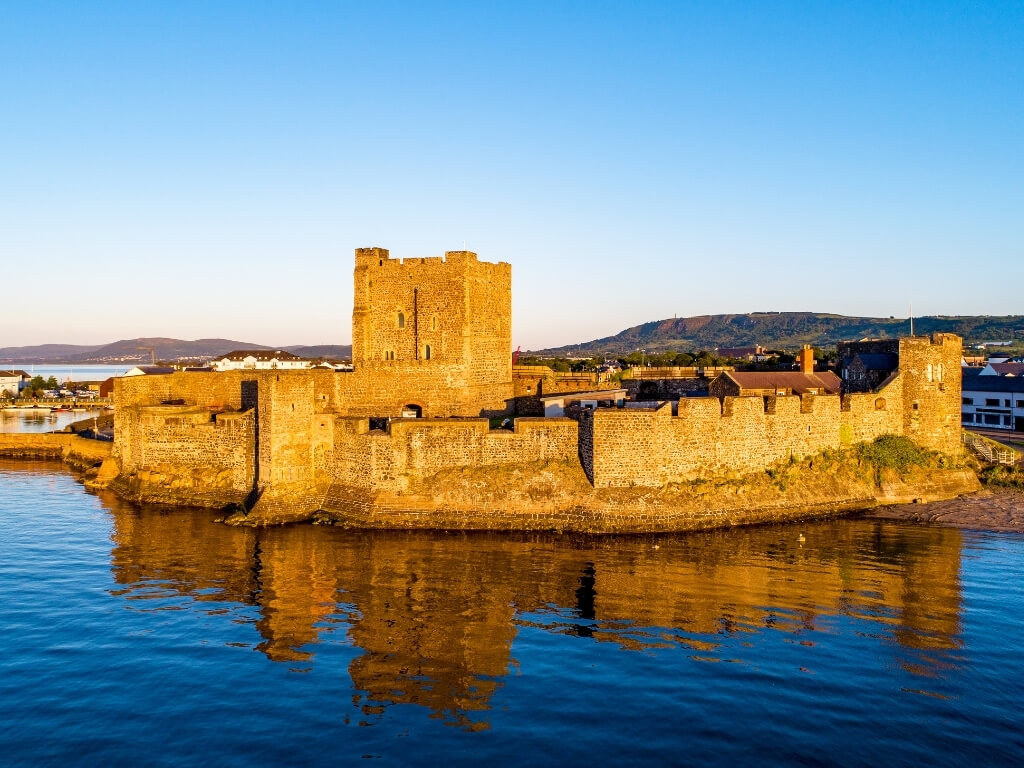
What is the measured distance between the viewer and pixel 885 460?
27781mm

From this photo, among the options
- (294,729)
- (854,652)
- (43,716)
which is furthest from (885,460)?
(43,716)

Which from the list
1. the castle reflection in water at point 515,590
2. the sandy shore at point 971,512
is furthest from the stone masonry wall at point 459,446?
the sandy shore at point 971,512

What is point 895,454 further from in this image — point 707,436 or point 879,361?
point 707,436

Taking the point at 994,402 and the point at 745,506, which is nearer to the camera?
the point at 745,506

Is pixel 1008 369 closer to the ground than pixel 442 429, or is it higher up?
higher up

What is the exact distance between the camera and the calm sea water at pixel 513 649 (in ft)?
36.5

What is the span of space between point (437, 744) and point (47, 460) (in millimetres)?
41250

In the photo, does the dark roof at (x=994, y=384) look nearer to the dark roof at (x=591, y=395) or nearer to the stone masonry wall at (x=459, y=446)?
the dark roof at (x=591, y=395)

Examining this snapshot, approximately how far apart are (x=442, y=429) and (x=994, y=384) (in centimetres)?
4305

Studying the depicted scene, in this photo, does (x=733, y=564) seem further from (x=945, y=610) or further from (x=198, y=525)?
(x=198, y=525)

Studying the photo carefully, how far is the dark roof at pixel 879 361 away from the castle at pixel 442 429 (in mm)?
1149

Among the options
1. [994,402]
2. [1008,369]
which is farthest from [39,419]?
[1008,369]

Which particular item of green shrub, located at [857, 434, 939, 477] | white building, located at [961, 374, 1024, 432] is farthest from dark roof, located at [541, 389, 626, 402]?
white building, located at [961, 374, 1024, 432]

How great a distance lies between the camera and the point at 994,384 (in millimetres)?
48500
